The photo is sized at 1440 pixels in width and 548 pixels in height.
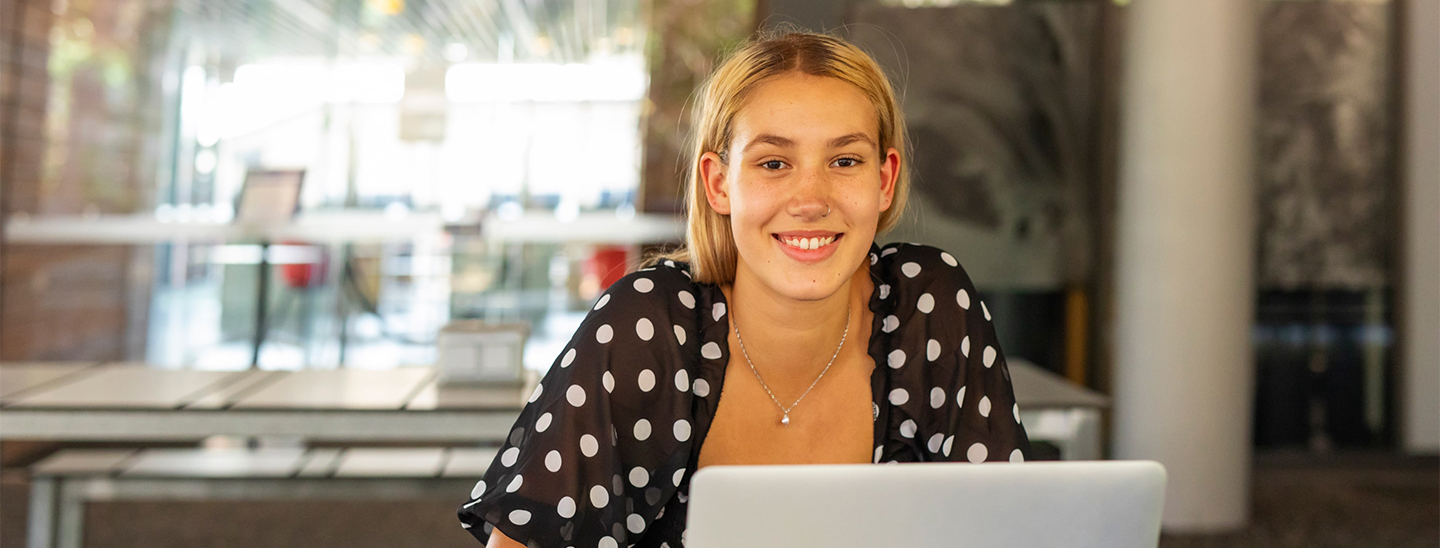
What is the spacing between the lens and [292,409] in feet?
5.74

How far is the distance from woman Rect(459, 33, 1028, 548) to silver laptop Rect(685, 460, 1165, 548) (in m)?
0.50

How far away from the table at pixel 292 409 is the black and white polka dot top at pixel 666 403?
0.58 meters

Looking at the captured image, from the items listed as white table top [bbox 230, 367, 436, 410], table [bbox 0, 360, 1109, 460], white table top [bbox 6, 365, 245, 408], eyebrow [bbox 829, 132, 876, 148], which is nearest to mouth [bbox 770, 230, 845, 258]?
eyebrow [bbox 829, 132, 876, 148]

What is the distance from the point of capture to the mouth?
1160 millimetres

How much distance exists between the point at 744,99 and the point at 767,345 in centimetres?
32

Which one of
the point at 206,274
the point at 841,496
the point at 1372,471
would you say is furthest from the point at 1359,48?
the point at 206,274

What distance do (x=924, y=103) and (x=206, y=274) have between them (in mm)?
3474

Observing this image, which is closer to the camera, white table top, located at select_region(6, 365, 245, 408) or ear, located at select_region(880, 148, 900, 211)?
ear, located at select_region(880, 148, 900, 211)

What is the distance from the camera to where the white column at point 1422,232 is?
12.4 ft

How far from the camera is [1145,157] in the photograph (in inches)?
129

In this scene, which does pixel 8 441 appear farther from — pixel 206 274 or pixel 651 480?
pixel 651 480

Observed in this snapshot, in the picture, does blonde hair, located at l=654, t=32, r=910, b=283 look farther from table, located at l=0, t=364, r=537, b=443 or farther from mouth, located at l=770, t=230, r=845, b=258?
table, located at l=0, t=364, r=537, b=443

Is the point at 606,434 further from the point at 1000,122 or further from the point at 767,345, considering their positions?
the point at 1000,122

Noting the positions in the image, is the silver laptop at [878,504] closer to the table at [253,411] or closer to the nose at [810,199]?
the nose at [810,199]
